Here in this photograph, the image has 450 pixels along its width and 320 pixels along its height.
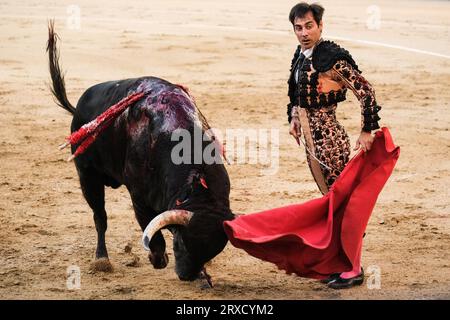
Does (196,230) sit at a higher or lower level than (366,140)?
lower

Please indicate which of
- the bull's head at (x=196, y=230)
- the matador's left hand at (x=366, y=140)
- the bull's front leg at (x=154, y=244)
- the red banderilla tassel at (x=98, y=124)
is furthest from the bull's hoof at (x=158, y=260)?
the matador's left hand at (x=366, y=140)

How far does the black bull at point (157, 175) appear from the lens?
4066mm

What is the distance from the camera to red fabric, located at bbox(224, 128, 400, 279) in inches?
163

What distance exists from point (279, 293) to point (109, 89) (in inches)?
58.8

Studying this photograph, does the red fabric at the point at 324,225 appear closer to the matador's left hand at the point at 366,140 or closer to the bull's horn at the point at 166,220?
the matador's left hand at the point at 366,140

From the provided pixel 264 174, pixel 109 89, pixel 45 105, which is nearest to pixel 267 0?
pixel 45 105

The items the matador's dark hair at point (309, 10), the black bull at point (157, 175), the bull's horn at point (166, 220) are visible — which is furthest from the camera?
the matador's dark hair at point (309, 10)

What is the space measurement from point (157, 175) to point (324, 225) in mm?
847

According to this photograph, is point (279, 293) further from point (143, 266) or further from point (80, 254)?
point (80, 254)

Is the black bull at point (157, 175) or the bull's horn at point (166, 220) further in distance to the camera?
the black bull at point (157, 175)

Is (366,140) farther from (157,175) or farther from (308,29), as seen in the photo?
(157,175)

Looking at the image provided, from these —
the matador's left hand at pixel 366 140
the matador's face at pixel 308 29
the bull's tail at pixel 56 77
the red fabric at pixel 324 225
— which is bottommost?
the red fabric at pixel 324 225

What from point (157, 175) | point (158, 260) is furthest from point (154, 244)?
point (157, 175)

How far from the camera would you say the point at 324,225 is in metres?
4.30
